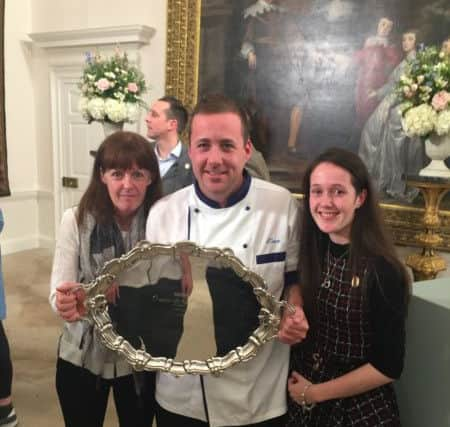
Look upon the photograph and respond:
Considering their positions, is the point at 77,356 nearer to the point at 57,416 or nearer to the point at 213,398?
the point at 213,398

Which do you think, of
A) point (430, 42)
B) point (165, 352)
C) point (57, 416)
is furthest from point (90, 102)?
point (165, 352)

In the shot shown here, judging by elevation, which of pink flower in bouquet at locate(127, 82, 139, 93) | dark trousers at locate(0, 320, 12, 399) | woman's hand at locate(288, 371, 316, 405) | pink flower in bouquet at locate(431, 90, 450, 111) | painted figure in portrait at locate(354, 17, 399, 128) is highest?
painted figure in portrait at locate(354, 17, 399, 128)

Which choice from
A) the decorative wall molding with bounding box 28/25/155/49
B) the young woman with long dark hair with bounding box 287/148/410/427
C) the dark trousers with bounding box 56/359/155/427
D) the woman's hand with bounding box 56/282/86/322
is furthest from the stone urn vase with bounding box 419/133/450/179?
the decorative wall molding with bounding box 28/25/155/49

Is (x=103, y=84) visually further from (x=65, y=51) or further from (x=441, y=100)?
(x=441, y=100)

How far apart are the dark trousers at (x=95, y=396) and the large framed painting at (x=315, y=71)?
9.14 ft

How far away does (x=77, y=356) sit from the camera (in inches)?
61.8

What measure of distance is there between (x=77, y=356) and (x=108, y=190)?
58 centimetres

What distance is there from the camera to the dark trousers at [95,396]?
1.62 meters

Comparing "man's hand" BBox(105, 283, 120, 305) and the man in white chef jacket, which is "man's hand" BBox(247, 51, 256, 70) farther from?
"man's hand" BBox(105, 283, 120, 305)

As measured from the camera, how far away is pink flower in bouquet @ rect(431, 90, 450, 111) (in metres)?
2.88

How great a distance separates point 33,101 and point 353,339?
565cm

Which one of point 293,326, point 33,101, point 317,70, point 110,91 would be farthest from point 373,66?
point 33,101

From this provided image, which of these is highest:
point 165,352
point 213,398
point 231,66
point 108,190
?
point 231,66

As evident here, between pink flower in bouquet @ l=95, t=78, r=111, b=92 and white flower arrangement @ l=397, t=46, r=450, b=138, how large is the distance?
2308 millimetres
